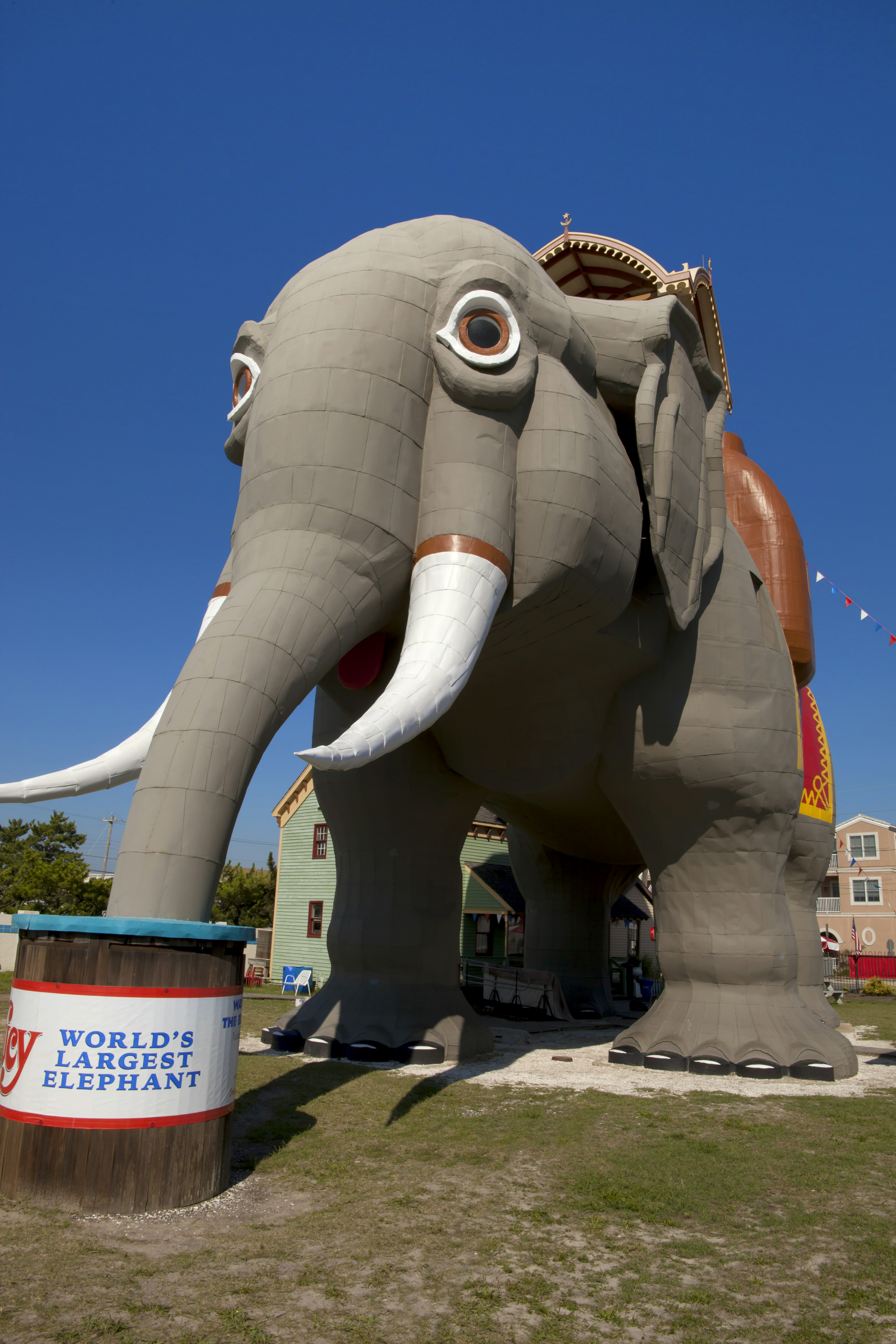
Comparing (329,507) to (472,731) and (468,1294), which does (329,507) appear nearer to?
(472,731)

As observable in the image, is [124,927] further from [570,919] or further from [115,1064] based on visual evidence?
[570,919]

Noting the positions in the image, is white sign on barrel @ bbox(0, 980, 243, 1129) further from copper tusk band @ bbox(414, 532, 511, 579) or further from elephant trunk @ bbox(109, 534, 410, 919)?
copper tusk band @ bbox(414, 532, 511, 579)

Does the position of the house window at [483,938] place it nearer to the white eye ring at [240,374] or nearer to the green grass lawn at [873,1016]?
the green grass lawn at [873,1016]

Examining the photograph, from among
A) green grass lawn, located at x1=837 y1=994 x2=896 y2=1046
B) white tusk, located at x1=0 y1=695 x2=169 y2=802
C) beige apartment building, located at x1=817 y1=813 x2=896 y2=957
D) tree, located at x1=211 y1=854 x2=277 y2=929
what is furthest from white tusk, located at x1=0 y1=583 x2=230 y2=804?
beige apartment building, located at x1=817 y1=813 x2=896 y2=957

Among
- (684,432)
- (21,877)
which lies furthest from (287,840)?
(684,432)

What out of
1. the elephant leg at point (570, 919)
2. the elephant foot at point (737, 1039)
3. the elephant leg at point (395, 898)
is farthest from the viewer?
the elephant leg at point (570, 919)

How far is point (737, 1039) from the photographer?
6.89m

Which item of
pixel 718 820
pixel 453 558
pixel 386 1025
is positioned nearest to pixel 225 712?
pixel 453 558

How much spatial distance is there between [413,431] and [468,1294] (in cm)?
401

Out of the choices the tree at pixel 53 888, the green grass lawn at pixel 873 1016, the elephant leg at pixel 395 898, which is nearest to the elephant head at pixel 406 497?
the elephant leg at pixel 395 898

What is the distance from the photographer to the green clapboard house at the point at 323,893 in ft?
59.1

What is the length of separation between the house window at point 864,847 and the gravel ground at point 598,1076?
1296 inches

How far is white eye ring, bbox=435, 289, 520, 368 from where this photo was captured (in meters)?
5.42

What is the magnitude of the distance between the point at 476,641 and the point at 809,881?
712 centimetres
